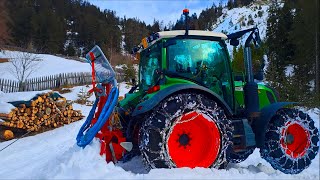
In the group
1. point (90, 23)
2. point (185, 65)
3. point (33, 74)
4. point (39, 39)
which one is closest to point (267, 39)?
point (33, 74)

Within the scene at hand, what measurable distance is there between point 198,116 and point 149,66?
1.67 meters

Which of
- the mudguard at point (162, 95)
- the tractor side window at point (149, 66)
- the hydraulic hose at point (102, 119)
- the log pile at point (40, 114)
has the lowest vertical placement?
the log pile at point (40, 114)

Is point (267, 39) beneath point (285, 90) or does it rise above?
above

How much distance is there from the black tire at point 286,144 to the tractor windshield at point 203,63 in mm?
794

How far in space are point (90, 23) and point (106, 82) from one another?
2311 inches

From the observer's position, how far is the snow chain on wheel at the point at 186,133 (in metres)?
4.24

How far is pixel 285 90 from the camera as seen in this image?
14.0 metres

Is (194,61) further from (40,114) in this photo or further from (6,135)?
(40,114)

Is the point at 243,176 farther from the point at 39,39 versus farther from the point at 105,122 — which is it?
the point at 39,39

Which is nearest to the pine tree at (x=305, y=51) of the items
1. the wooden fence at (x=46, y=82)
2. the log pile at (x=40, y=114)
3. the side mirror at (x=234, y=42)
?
the side mirror at (x=234, y=42)

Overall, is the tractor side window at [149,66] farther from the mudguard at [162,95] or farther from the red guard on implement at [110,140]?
the red guard on implement at [110,140]

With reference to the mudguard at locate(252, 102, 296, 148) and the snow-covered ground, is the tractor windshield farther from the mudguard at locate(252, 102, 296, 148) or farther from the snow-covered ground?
the snow-covered ground

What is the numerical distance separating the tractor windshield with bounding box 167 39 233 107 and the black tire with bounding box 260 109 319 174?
0.79 metres

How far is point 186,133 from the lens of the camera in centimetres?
450
